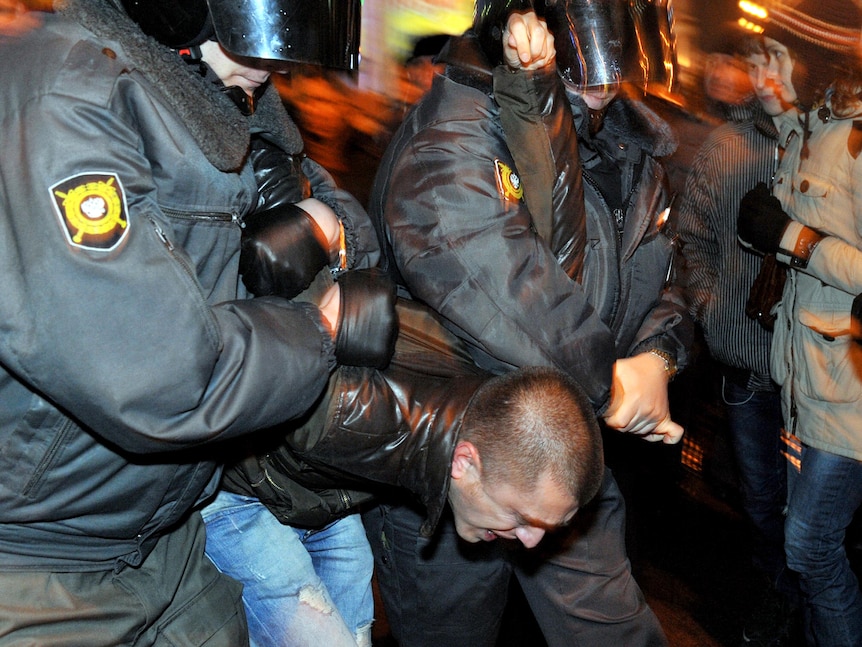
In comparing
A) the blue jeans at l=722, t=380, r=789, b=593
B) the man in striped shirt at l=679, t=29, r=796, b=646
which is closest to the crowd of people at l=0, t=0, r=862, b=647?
the man in striped shirt at l=679, t=29, r=796, b=646

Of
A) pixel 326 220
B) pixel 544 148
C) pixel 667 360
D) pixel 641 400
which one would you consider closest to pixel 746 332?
pixel 667 360

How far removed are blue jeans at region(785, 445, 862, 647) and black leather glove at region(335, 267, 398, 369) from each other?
1.93 metres

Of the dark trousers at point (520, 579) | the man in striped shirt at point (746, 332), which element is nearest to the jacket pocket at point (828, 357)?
the man in striped shirt at point (746, 332)

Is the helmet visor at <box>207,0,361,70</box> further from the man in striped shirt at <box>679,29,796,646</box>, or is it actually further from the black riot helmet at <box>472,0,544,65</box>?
the man in striped shirt at <box>679,29,796,646</box>

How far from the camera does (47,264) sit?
1.49m

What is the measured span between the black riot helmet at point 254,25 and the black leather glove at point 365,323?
49cm

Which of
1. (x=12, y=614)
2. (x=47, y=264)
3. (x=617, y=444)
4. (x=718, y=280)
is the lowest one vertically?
(x=617, y=444)

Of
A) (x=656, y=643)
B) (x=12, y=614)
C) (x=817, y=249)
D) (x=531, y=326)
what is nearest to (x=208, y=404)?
(x=12, y=614)

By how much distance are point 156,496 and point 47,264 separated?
0.58 m

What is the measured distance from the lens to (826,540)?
10.6 feet

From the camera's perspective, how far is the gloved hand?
10.5ft

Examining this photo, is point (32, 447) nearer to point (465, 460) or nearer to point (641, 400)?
point (465, 460)

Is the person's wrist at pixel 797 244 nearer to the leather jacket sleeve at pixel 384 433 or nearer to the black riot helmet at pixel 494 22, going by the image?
the black riot helmet at pixel 494 22

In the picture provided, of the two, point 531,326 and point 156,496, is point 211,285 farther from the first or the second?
point 531,326
